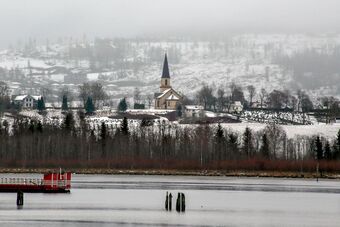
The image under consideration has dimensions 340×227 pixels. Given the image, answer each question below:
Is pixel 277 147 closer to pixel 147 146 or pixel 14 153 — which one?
pixel 147 146

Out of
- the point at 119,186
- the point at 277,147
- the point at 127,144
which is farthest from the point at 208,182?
the point at 277,147

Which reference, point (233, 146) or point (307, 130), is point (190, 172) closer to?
point (233, 146)

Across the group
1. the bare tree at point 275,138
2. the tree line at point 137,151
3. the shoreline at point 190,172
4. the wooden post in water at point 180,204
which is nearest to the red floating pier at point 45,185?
the wooden post in water at point 180,204

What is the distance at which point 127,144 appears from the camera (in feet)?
Answer: 419

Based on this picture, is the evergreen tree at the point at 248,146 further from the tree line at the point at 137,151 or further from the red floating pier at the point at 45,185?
the red floating pier at the point at 45,185

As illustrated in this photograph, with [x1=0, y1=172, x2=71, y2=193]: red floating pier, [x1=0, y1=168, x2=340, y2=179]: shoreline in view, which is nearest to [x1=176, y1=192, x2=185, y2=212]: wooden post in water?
[x1=0, y1=172, x2=71, y2=193]: red floating pier

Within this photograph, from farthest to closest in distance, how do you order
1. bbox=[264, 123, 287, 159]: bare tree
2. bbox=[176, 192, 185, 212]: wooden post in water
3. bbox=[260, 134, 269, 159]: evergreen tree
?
bbox=[264, 123, 287, 159]: bare tree → bbox=[260, 134, 269, 159]: evergreen tree → bbox=[176, 192, 185, 212]: wooden post in water

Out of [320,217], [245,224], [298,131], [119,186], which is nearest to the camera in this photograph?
[245,224]

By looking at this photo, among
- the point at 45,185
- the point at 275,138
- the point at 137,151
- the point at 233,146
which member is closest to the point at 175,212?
the point at 45,185

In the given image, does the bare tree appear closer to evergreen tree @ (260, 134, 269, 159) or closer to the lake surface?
evergreen tree @ (260, 134, 269, 159)

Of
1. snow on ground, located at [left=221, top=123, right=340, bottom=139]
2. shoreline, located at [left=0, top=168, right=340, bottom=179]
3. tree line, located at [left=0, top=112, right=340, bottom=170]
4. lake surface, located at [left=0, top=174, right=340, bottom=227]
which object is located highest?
snow on ground, located at [left=221, top=123, right=340, bottom=139]

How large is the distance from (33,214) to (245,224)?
13.9 metres

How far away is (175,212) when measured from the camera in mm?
63812

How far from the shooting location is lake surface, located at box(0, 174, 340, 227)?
57500 millimetres
